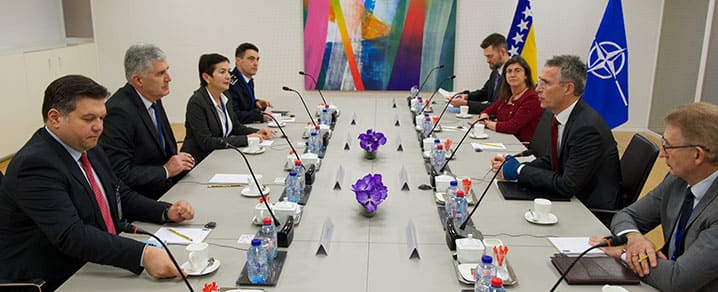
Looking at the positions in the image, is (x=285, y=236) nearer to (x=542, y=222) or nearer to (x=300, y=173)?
(x=300, y=173)

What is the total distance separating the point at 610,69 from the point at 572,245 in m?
4.24

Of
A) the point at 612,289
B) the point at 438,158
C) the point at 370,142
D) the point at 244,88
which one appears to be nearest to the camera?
the point at 612,289

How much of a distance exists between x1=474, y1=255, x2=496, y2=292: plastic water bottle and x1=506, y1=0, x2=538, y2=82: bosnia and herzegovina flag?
4.83 metres

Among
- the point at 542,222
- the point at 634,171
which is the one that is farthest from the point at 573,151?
the point at 542,222

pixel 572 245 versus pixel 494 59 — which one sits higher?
pixel 494 59

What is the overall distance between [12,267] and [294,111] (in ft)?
10.4

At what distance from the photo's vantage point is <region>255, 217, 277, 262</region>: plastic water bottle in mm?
1916

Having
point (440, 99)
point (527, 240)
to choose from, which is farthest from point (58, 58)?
point (527, 240)

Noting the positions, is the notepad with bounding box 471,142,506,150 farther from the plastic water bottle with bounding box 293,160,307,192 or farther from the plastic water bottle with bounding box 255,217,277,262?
the plastic water bottle with bounding box 255,217,277,262

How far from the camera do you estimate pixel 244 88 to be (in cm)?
464

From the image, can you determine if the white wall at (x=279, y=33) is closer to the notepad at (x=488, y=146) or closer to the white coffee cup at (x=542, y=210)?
the notepad at (x=488, y=146)

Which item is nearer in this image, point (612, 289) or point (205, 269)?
point (612, 289)

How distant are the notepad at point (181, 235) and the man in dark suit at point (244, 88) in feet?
7.70

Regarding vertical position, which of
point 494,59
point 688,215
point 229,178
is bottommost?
point 229,178
